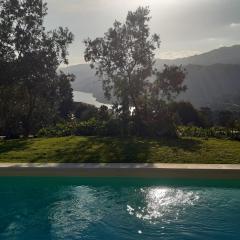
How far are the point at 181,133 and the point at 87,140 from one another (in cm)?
517

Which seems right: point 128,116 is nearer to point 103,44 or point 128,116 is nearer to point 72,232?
point 103,44

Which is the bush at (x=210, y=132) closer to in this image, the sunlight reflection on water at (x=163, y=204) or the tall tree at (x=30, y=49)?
the tall tree at (x=30, y=49)

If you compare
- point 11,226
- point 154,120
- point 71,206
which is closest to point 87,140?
point 154,120

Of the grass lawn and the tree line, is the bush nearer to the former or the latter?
the tree line

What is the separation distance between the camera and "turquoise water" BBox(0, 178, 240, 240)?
797 cm

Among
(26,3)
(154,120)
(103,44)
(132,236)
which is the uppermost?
(26,3)

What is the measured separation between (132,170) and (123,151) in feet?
9.94

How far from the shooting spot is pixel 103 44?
21250mm

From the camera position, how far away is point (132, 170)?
11188mm

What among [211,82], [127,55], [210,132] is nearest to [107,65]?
[127,55]

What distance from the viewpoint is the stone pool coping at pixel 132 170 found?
1103 centimetres

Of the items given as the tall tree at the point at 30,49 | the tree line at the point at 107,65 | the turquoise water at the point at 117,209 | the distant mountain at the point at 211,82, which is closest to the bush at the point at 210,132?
the tree line at the point at 107,65

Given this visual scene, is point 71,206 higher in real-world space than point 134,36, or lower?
lower

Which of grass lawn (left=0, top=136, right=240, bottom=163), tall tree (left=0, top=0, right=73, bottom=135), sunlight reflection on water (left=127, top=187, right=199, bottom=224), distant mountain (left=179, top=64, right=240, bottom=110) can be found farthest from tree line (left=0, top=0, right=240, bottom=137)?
distant mountain (left=179, top=64, right=240, bottom=110)
